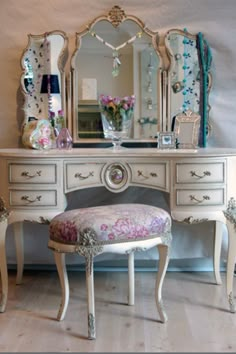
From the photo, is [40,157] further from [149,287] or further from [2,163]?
[149,287]

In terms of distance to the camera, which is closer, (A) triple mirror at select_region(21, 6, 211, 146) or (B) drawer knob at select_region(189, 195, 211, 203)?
(B) drawer knob at select_region(189, 195, 211, 203)

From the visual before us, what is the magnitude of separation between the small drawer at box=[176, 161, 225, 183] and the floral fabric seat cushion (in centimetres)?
24

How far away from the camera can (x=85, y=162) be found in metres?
2.40

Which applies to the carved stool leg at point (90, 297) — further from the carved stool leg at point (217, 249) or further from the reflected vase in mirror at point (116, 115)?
the carved stool leg at point (217, 249)

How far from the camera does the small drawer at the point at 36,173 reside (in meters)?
2.38

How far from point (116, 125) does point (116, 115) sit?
55 mm

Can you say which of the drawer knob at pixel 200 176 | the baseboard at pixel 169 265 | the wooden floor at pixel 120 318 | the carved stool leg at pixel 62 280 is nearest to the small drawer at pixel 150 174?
the drawer knob at pixel 200 176

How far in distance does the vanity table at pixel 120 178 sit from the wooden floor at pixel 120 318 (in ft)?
0.58

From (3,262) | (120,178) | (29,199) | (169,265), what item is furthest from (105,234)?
(169,265)

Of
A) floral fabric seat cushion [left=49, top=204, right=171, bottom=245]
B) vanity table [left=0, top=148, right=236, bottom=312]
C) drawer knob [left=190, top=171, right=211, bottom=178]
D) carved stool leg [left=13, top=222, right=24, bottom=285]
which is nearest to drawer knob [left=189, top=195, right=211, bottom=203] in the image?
vanity table [left=0, top=148, right=236, bottom=312]

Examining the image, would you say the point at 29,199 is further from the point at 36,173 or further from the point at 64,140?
the point at 64,140

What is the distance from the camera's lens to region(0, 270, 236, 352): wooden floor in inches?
80.4

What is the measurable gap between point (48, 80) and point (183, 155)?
38.1 inches

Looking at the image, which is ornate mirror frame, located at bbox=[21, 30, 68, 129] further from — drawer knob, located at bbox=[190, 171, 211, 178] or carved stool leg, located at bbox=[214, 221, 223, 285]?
carved stool leg, located at bbox=[214, 221, 223, 285]
